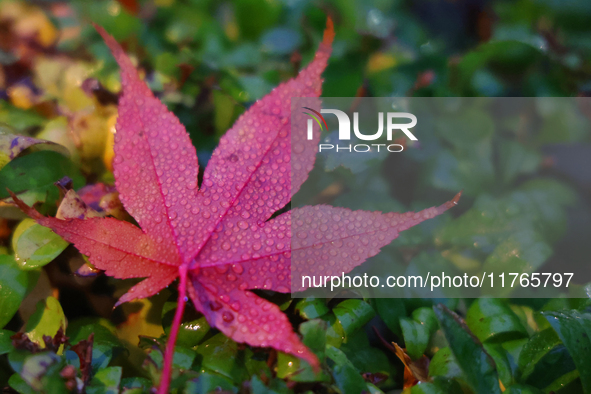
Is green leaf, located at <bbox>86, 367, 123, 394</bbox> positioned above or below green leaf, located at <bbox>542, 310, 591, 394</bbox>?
below

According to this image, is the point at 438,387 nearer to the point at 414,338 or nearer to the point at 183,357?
the point at 414,338

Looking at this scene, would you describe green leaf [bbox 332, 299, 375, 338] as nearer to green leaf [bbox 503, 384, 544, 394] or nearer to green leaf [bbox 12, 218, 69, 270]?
green leaf [bbox 503, 384, 544, 394]

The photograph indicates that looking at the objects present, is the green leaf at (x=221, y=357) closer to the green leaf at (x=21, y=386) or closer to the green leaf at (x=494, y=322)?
the green leaf at (x=21, y=386)

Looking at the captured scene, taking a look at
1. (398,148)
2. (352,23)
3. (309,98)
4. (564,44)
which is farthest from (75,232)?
(564,44)

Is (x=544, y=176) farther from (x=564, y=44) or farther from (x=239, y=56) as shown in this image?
(x=239, y=56)

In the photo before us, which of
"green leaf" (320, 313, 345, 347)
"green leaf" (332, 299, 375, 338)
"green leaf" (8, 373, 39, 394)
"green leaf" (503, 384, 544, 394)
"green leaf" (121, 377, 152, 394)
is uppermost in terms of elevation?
"green leaf" (332, 299, 375, 338)

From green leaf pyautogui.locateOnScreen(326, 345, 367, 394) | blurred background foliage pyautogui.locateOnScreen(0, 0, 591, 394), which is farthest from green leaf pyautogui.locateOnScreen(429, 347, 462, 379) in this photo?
green leaf pyautogui.locateOnScreen(326, 345, 367, 394)

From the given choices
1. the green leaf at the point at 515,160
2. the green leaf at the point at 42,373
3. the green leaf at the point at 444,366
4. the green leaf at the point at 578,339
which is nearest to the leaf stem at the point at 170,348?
the green leaf at the point at 42,373
